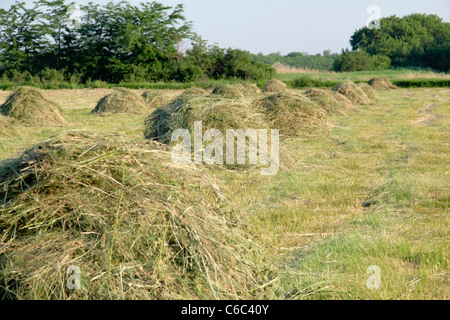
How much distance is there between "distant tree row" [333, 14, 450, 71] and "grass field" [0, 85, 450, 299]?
4941 centimetres

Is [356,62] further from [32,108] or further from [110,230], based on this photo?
[110,230]

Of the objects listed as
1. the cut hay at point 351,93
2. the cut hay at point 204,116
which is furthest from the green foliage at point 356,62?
the cut hay at point 204,116

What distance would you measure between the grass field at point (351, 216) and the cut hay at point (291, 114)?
17.3 inches

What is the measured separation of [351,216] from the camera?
4.17 meters

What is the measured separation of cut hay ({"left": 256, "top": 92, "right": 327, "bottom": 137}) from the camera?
9000 mm

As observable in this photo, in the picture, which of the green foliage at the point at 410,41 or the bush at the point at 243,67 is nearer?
the bush at the point at 243,67

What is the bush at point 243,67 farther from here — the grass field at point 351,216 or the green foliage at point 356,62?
the grass field at point 351,216

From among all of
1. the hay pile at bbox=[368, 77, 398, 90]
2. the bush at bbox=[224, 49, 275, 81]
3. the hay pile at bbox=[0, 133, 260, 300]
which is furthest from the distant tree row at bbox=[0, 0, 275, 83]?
the hay pile at bbox=[0, 133, 260, 300]

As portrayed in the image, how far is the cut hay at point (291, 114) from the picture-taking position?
29.5 ft

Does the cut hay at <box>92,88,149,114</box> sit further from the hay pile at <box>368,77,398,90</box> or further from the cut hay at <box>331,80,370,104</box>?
the hay pile at <box>368,77,398,90</box>

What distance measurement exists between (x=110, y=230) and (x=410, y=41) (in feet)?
231

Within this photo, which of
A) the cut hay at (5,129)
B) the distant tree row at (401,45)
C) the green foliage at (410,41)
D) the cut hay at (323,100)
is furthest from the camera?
the distant tree row at (401,45)
